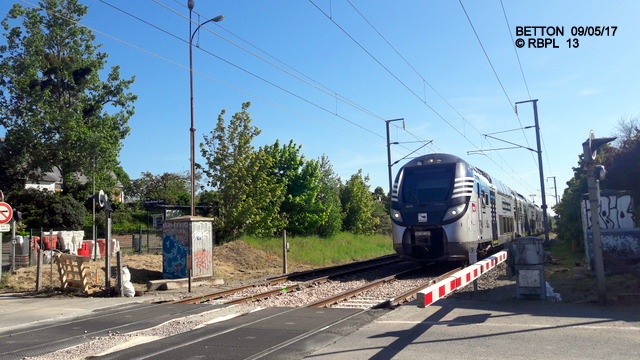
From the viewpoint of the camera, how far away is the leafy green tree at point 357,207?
4559cm

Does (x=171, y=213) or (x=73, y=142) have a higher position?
(x=73, y=142)

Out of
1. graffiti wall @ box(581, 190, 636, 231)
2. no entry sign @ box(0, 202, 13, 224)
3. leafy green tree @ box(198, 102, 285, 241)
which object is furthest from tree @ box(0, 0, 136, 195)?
graffiti wall @ box(581, 190, 636, 231)

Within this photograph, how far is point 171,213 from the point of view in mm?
28125

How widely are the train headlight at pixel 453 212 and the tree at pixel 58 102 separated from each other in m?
30.2

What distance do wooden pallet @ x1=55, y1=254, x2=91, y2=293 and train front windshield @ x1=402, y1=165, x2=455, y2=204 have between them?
9640 millimetres

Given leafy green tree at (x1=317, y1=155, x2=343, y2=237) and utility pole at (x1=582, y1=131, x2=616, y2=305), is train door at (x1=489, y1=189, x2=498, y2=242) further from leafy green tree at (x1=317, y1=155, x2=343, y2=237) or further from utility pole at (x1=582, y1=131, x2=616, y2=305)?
leafy green tree at (x1=317, y1=155, x2=343, y2=237)

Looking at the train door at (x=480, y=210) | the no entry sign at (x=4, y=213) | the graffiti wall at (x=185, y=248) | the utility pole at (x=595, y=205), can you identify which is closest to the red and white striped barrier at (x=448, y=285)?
the utility pole at (x=595, y=205)

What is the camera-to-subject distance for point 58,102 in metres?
38.8

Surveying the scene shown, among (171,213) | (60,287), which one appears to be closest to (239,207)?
(171,213)

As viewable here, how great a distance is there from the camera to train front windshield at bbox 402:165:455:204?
16130 mm

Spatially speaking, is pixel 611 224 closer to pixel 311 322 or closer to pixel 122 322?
pixel 311 322

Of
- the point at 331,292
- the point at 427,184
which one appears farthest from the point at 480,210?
the point at 331,292

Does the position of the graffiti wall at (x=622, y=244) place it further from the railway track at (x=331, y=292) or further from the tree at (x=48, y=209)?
the tree at (x=48, y=209)

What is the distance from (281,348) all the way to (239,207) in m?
21.7
